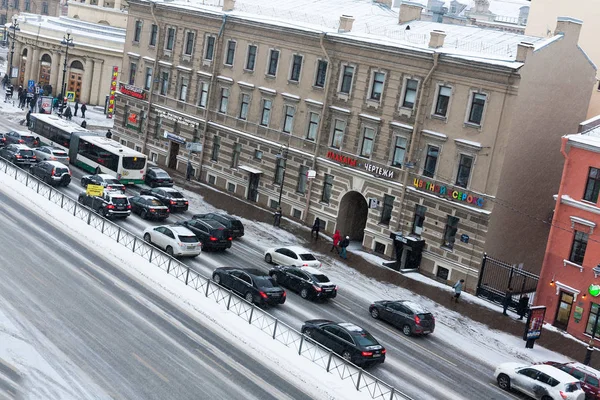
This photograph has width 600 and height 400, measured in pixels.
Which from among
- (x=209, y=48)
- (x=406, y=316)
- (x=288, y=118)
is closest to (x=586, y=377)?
(x=406, y=316)

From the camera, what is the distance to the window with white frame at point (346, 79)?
2035 inches

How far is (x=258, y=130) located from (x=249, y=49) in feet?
20.8

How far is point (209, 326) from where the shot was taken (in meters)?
32.2

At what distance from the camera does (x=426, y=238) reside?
4738 cm

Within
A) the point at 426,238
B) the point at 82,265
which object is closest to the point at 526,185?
the point at 426,238

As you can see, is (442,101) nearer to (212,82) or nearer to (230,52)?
(230,52)

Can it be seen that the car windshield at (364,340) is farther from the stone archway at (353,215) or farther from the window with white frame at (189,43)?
the window with white frame at (189,43)

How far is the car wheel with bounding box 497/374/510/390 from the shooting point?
32188mm

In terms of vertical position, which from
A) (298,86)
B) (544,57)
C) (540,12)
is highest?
(540,12)

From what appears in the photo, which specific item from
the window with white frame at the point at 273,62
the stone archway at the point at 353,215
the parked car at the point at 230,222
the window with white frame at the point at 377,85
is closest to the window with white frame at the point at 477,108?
the window with white frame at the point at 377,85

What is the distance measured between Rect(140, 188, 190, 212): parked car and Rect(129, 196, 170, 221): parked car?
1.65 metres

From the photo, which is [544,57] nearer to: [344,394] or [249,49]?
[249,49]

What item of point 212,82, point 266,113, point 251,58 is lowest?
point 266,113

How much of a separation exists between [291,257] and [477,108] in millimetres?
14313
